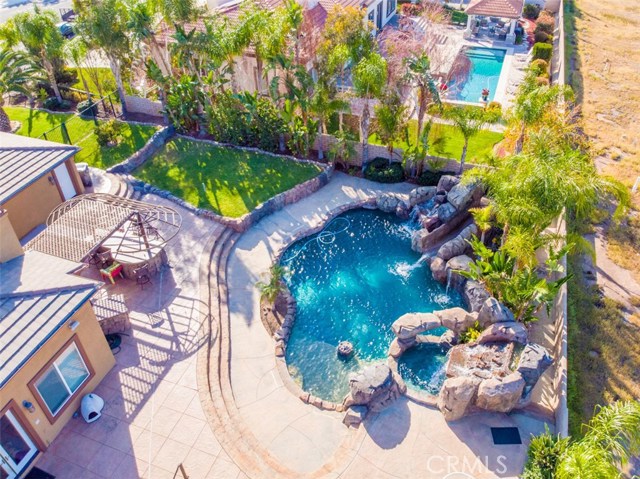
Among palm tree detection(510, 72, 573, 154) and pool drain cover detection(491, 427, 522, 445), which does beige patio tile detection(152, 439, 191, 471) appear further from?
palm tree detection(510, 72, 573, 154)

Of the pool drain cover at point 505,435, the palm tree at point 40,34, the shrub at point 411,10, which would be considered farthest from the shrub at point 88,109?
the pool drain cover at point 505,435

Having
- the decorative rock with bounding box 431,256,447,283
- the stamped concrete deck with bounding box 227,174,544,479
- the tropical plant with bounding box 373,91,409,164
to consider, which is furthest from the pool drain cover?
the tropical plant with bounding box 373,91,409,164

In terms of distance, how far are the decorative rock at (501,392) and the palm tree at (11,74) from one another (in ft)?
111

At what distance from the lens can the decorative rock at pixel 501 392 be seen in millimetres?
16922

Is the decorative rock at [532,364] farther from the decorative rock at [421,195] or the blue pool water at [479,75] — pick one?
the blue pool water at [479,75]

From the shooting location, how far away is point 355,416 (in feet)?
56.9

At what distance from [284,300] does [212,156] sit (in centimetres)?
1309

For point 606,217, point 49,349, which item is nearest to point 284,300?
point 49,349

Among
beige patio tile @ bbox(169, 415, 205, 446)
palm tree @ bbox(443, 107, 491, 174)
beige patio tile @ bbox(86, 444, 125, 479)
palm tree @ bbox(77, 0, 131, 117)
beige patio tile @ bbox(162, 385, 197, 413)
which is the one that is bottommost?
beige patio tile @ bbox(169, 415, 205, 446)

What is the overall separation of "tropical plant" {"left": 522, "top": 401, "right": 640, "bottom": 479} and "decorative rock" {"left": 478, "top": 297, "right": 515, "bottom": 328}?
5483mm

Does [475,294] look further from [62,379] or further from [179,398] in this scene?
[62,379]

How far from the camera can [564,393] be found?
1738cm

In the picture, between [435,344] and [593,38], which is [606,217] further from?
[593,38]

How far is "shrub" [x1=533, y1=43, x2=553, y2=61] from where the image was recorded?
140 ft
